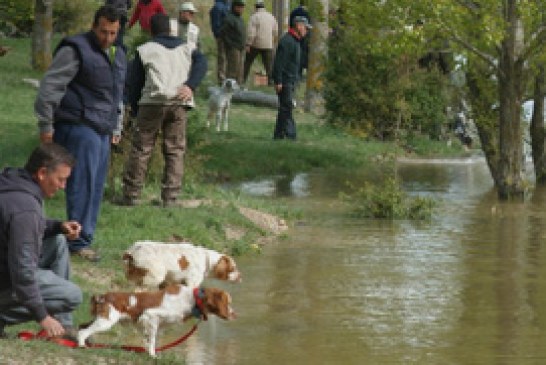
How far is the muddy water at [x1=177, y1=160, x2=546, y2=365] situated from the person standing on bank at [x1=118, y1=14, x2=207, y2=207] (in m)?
1.39

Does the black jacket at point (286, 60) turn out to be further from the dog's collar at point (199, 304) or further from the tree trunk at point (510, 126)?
the dog's collar at point (199, 304)

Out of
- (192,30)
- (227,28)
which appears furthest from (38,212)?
(227,28)

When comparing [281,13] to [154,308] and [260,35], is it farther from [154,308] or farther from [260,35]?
[154,308]

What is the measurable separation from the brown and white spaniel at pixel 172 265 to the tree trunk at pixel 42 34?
64.2ft

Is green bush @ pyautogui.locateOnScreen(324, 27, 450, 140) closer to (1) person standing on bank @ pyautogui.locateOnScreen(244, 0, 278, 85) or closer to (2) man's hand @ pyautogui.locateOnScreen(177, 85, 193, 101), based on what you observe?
(1) person standing on bank @ pyautogui.locateOnScreen(244, 0, 278, 85)

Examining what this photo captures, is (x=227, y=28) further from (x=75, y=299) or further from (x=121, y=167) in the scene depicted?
(x=75, y=299)

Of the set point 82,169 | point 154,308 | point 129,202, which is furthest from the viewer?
point 129,202

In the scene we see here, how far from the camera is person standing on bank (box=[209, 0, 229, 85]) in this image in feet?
104

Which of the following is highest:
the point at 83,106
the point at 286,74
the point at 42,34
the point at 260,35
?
the point at 260,35

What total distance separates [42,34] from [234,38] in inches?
149

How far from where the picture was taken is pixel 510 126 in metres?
19.4

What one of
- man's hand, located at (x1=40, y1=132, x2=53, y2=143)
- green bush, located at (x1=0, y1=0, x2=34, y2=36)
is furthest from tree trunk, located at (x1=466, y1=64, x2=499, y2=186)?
green bush, located at (x1=0, y1=0, x2=34, y2=36)

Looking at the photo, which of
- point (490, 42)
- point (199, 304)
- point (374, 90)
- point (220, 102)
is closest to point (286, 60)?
point (220, 102)

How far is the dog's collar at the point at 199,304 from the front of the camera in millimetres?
8898
